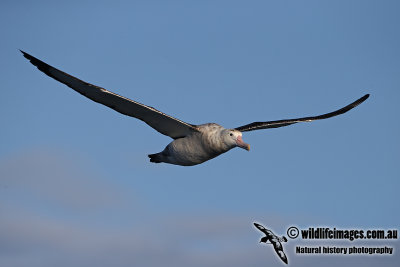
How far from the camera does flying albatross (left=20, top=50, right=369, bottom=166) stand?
14.3 m

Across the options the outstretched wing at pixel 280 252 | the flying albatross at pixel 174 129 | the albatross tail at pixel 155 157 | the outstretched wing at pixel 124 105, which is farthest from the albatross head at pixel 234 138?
the outstretched wing at pixel 280 252

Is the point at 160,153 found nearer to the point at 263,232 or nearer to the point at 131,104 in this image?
the point at 131,104

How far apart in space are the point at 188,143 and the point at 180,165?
2.97ft

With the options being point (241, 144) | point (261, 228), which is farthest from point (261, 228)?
point (241, 144)

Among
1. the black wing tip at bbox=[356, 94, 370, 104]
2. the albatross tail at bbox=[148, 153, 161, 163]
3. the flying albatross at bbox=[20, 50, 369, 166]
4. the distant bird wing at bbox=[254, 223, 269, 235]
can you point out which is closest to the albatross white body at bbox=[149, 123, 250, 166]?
the flying albatross at bbox=[20, 50, 369, 166]

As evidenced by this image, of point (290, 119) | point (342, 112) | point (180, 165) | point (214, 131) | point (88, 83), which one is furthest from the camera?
point (342, 112)

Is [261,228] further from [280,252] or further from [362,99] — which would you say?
[362,99]

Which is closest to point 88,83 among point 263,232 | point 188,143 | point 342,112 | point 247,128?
point 188,143

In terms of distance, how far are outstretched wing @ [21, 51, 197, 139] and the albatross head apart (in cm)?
90

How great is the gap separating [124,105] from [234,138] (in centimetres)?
265

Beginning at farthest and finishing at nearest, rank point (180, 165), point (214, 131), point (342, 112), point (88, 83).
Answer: point (342, 112), point (180, 165), point (214, 131), point (88, 83)

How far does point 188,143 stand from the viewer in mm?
15383

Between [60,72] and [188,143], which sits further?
[188,143]

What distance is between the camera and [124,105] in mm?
14836
